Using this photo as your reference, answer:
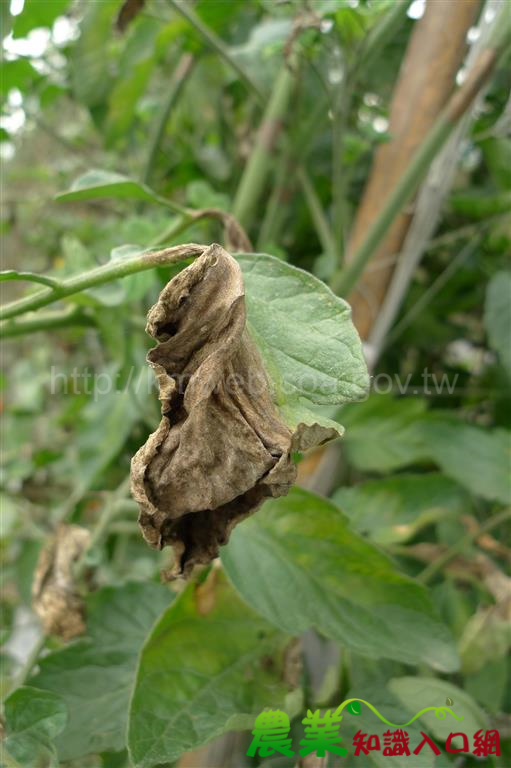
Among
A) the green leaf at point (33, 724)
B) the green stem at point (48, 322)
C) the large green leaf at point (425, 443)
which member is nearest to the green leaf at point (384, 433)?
the large green leaf at point (425, 443)

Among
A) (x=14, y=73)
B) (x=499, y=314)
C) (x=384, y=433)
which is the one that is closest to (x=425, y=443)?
(x=384, y=433)

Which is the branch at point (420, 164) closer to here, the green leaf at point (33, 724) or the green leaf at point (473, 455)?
the green leaf at point (473, 455)

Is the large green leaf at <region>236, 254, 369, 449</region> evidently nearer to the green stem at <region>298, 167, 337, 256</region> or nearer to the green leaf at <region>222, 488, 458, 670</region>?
the green leaf at <region>222, 488, 458, 670</region>

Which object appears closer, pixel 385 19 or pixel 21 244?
pixel 385 19

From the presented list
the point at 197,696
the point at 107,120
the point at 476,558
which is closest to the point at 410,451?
the point at 476,558

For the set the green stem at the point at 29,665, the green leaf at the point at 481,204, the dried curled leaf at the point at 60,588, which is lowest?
the green stem at the point at 29,665

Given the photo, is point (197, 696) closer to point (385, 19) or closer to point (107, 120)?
point (385, 19)

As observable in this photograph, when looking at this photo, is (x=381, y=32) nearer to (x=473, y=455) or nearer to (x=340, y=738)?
(x=473, y=455)
